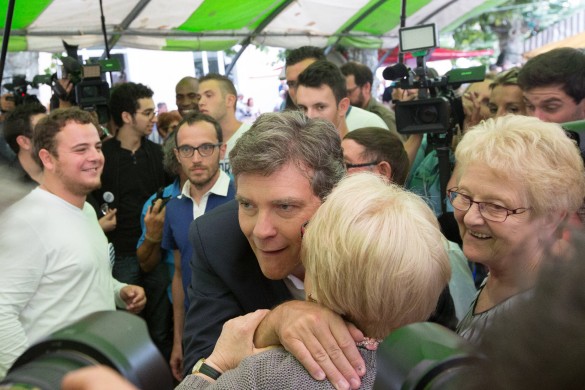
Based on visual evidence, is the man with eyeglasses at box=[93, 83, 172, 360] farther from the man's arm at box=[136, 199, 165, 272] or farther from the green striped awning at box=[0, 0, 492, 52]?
the green striped awning at box=[0, 0, 492, 52]

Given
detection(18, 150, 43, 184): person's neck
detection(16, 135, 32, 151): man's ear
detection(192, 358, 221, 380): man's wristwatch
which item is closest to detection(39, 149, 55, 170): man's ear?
detection(18, 150, 43, 184): person's neck

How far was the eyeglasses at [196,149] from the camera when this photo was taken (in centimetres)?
348

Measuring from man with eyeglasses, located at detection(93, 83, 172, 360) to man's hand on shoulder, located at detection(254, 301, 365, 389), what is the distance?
106 inches

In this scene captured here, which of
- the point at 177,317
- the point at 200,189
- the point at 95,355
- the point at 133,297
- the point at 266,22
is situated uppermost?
the point at 266,22

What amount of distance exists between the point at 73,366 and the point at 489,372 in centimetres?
32

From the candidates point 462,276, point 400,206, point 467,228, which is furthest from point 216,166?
point 400,206

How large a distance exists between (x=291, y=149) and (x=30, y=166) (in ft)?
7.54

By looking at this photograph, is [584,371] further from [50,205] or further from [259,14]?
[259,14]

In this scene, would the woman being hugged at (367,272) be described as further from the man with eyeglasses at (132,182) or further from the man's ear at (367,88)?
the man's ear at (367,88)

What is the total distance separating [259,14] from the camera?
762 cm

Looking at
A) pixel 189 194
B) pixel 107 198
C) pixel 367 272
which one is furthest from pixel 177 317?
pixel 367 272

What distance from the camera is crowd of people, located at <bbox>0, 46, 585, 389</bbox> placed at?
3.88ft

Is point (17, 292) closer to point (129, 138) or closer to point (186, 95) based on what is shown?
point (129, 138)

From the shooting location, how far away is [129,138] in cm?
455
